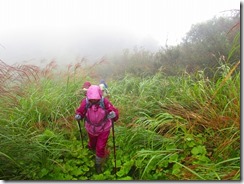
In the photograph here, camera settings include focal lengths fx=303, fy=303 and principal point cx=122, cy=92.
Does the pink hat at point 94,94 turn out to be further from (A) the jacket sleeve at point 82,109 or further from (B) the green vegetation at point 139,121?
(B) the green vegetation at point 139,121

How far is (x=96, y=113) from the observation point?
1783 mm

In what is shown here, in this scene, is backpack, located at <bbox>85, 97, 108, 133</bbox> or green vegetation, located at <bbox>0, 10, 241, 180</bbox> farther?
backpack, located at <bbox>85, 97, 108, 133</bbox>

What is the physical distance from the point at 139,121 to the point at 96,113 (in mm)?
368

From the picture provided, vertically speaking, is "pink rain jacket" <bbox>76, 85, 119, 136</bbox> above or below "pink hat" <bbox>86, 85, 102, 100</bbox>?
below

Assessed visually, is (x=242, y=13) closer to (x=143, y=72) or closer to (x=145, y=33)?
(x=145, y=33)

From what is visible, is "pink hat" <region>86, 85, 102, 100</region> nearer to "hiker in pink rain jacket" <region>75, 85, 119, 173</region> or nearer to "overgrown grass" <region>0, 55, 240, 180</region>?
"hiker in pink rain jacket" <region>75, 85, 119, 173</region>

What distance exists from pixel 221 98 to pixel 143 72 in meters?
0.87

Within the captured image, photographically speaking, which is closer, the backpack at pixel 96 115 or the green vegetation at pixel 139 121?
the green vegetation at pixel 139 121

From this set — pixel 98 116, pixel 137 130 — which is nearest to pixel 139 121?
pixel 137 130

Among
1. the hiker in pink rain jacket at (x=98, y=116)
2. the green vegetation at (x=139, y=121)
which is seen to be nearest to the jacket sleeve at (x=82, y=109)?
the hiker in pink rain jacket at (x=98, y=116)

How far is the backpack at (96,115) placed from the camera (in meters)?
1.77

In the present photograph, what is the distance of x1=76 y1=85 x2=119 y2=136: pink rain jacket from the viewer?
1.74m

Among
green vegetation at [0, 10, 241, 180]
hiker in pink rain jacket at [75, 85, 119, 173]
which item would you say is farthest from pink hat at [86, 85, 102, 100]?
green vegetation at [0, 10, 241, 180]

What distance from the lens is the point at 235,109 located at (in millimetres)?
1542
